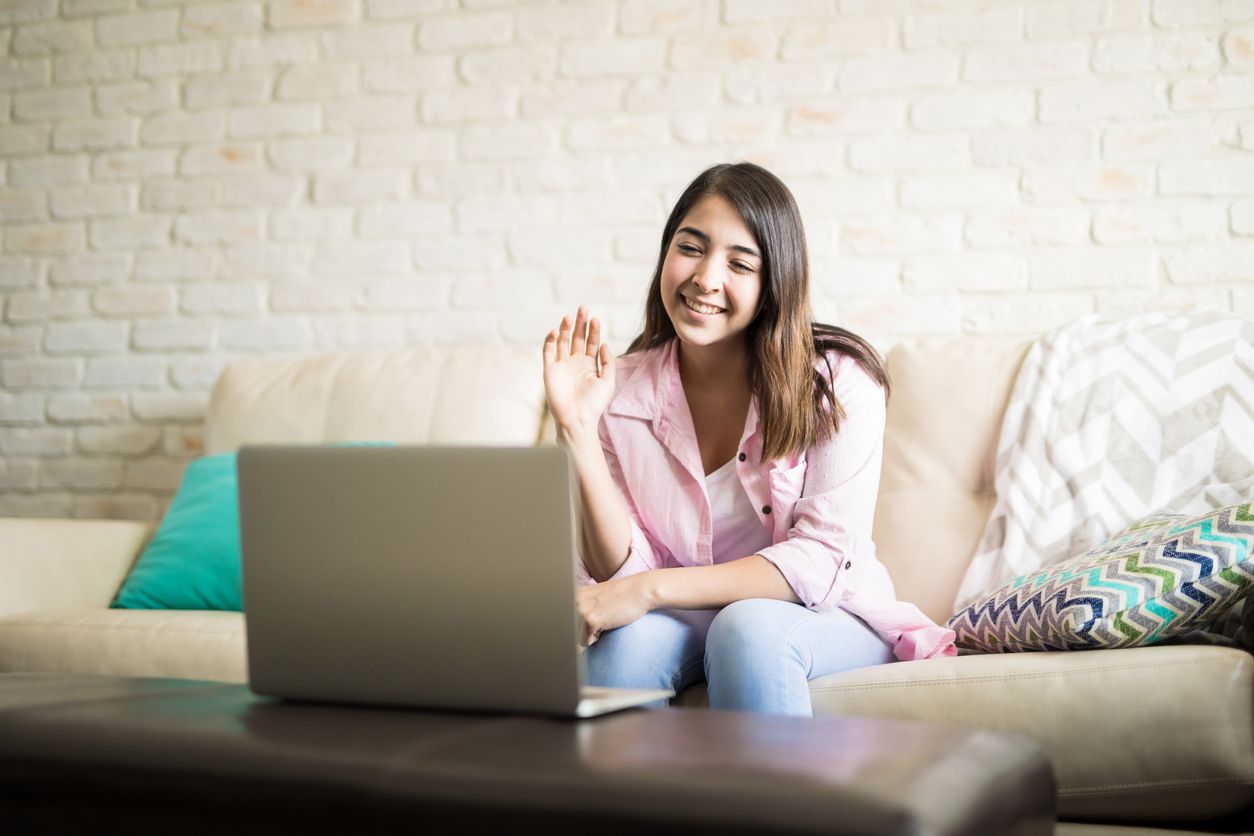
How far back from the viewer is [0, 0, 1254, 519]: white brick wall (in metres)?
2.28

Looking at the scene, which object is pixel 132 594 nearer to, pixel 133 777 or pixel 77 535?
pixel 77 535

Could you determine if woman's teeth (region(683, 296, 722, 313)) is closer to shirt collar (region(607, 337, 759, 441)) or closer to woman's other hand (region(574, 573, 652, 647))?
shirt collar (region(607, 337, 759, 441))

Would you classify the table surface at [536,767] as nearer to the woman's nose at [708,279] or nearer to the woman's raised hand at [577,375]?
the woman's raised hand at [577,375]

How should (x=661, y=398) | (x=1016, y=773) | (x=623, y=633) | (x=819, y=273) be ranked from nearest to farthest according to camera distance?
(x=1016, y=773)
(x=623, y=633)
(x=661, y=398)
(x=819, y=273)

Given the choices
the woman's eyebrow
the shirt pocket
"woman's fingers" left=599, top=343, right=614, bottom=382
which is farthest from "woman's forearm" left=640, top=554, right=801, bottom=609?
the woman's eyebrow

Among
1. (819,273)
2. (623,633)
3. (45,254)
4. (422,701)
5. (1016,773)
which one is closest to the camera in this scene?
(1016,773)

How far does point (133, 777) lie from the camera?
0.94 meters

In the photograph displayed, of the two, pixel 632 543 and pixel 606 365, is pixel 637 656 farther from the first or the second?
pixel 606 365

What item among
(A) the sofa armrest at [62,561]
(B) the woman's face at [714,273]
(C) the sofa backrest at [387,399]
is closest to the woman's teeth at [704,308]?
(B) the woman's face at [714,273]

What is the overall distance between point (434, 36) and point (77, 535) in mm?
1364

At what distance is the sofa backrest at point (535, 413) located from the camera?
6.54 ft

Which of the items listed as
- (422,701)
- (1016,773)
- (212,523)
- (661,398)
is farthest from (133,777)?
(212,523)

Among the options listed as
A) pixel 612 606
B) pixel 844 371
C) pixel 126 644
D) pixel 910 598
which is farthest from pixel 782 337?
pixel 126 644

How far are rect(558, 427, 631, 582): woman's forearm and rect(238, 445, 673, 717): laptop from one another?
0.57m
